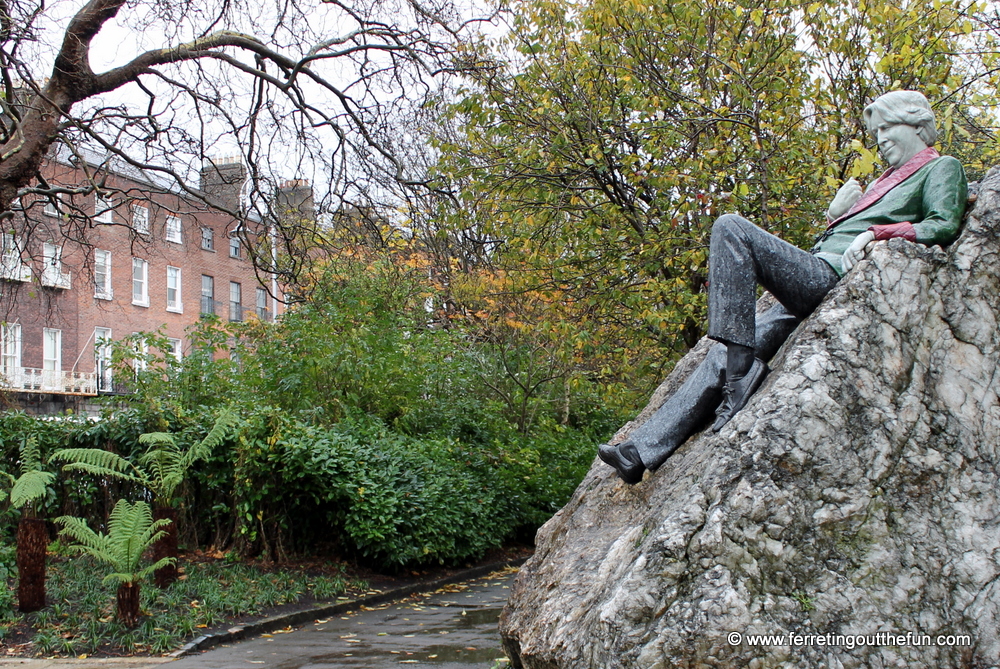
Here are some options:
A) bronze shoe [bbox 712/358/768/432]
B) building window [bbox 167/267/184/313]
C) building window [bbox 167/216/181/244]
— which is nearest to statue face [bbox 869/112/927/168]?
bronze shoe [bbox 712/358/768/432]

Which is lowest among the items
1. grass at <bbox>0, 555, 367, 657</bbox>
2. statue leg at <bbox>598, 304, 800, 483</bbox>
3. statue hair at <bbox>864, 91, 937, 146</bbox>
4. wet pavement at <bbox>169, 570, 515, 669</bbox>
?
wet pavement at <bbox>169, 570, 515, 669</bbox>

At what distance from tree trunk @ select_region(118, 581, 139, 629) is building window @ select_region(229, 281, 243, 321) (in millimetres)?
34389

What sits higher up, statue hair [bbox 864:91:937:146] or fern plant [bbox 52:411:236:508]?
statue hair [bbox 864:91:937:146]

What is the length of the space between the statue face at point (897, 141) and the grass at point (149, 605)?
21.6ft

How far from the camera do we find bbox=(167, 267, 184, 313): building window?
37219 mm

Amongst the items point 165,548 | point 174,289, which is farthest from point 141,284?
point 165,548

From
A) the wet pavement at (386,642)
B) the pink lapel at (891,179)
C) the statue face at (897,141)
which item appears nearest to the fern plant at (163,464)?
the wet pavement at (386,642)

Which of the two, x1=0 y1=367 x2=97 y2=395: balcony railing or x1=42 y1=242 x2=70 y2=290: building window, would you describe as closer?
x1=42 y1=242 x2=70 y2=290: building window

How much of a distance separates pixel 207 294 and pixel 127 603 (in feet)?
111

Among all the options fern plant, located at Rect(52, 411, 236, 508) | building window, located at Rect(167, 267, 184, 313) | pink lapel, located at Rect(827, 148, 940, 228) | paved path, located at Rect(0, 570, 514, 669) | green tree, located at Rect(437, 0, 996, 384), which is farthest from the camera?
building window, located at Rect(167, 267, 184, 313)

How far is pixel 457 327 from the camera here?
55.2 ft

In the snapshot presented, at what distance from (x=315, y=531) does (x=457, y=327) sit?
6.26 meters

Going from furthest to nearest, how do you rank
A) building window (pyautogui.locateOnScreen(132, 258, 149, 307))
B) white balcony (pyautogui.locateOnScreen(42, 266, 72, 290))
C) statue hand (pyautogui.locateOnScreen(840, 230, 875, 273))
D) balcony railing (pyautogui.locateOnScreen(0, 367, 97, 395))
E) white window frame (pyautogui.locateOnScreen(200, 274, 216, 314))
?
white window frame (pyautogui.locateOnScreen(200, 274, 216, 314))
building window (pyautogui.locateOnScreen(132, 258, 149, 307))
balcony railing (pyautogui.locateOnScreen(0, 367, 97, 395))
white balcony (pyautogui.locateOnScreen(42, 266, 72, 290))
statue hand (pyautogui.locateOnScreen(840, 230, 875, 273))

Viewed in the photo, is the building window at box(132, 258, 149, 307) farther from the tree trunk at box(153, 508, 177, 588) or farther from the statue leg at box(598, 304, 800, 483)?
the statue leg at box(598, 304, 800, 483)
